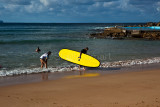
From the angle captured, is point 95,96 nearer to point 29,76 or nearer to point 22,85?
point 22,85

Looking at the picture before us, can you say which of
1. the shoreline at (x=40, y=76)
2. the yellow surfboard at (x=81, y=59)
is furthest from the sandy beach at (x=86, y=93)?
the yellow surfboard at (x=81, y=59)

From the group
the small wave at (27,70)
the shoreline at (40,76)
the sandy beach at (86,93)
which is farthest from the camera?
the small wave at (27,70)

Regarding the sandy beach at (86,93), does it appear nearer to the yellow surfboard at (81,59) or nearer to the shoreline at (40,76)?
the shoreline at (40,76)

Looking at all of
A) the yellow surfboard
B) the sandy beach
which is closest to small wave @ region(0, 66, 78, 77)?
the yellow surfboard

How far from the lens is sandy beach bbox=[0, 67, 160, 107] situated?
6.56 meters

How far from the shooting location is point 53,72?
464 inches

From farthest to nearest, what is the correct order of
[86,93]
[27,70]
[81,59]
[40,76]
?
1. [81,59]
2. [27,70]
3. [40,76]
4. [86,93]

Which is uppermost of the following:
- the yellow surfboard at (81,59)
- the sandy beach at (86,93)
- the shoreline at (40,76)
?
the yellow surfboard at (81,59)

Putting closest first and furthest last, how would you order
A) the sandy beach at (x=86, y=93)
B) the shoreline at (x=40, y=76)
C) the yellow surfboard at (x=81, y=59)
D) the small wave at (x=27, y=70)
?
the sandy beach at (x=86, y=93)
the shoreline at (x=40, y=76)
the small wave at (x=27, y=70)
the yellow surfboard at (x=81, y=59)

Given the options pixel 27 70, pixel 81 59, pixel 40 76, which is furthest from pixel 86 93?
pixel 81 59

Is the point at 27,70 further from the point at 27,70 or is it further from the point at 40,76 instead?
the point at 40,76

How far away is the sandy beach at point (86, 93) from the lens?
6.56m

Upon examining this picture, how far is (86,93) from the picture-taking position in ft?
25.0

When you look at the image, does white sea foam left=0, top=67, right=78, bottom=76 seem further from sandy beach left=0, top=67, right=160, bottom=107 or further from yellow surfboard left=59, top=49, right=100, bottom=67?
sandy beach left=0, top=67, right=160, bottom=107
